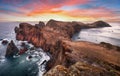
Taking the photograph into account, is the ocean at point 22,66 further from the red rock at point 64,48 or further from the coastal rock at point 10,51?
the red rock at point 64,48

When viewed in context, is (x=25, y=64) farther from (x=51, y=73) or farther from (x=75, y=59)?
(x=51, y=73)

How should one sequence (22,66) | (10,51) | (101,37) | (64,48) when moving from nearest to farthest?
(64,48), (22,66), (10,51), (101,37)

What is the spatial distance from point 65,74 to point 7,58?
134 feet

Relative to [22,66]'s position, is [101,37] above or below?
above

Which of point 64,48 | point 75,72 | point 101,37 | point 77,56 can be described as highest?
point 75,72

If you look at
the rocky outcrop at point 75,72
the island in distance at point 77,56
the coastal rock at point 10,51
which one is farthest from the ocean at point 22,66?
the rocky outcrop at point 75,72

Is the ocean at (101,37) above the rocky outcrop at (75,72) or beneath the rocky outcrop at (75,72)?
beneath

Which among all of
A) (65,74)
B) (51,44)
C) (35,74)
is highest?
(65,74)

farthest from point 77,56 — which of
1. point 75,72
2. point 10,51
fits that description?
point 10,51

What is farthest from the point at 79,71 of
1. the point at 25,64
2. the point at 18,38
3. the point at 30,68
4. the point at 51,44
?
the point at 18,38

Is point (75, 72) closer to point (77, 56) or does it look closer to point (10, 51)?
point (77, 56)

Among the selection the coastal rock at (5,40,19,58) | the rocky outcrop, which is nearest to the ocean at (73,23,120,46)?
the coastal rock at (5,40,19,58)

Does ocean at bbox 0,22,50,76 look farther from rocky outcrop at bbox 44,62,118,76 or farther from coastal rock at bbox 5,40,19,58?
rocky outcrop at bbox 44,62,118,76

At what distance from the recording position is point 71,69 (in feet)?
34.9
